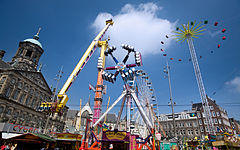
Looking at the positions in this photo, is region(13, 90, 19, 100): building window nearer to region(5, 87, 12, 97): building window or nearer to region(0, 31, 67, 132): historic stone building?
region(0, 31, 67, 132): historic stone building

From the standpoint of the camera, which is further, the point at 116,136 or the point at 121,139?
the point at 116,136

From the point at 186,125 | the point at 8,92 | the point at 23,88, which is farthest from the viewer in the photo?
the point at 186,125

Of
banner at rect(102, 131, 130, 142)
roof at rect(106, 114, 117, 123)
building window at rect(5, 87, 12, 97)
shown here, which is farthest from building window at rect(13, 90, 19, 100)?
roof at rect(106, 114, 117, 123)

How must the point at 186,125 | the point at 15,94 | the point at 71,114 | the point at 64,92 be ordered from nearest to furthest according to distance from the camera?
the point at 64,92 < the point at 15,94 < the point at 186,125 < the point at 71,114

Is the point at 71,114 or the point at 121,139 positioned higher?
the point at 71,114

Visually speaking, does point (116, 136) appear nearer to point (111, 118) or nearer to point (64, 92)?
point (64, 92)

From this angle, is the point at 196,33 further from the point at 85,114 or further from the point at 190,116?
the point at 85,114

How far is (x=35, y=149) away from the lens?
18.0 meters

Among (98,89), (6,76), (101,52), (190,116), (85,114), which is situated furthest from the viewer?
(85,114)

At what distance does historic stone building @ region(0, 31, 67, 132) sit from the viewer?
113 ft

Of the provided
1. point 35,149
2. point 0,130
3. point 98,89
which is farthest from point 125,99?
point 0,130

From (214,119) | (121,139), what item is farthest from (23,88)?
(214,119)

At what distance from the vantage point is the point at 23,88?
4000 centimetres

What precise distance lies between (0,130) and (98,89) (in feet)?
62.2
